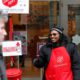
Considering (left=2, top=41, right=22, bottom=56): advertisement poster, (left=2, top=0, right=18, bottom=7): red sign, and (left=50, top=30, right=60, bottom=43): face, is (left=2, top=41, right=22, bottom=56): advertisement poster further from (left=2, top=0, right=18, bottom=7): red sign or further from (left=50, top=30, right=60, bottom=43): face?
(left=50, top=30, right=60, bottom=43): face

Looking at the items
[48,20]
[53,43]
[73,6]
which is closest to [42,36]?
[48,20]

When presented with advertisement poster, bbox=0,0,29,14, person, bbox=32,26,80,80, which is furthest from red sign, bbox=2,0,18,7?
person, bbox=32,26,80,80

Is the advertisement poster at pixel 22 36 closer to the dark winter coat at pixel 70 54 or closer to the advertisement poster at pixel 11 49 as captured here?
the advertisement poster at pixel 11 49

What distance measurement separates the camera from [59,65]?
5000 millimetres

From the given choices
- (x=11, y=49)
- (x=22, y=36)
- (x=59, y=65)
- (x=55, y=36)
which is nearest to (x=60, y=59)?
(x=59, y=65)

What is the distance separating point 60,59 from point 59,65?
0.09 metres

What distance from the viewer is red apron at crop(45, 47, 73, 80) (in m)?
4.99

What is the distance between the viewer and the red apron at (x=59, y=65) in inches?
196

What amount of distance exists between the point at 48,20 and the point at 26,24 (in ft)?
1.99

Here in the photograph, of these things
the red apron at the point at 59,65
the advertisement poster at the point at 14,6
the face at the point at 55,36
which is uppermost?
the advertisement poster at the point at 14,6

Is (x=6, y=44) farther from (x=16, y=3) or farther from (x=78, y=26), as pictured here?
(x=78, y=26)

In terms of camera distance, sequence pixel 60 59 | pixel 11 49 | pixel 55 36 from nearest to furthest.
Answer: pixel 60 59
pixel 55 36
pixel 11 49

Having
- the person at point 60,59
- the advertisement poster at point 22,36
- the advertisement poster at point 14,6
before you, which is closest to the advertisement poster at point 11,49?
the advertisement poster at point 14,6

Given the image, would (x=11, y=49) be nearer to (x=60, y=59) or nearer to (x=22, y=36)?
(x=60, y=59)
